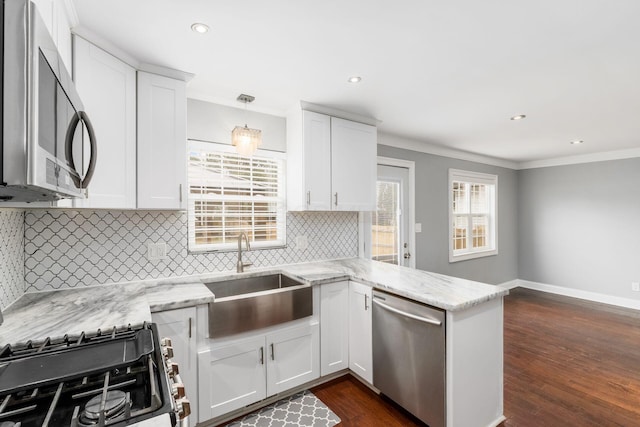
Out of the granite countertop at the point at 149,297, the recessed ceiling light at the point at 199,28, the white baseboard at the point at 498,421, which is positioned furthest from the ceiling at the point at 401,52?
the white baseboard at the point at 498,421

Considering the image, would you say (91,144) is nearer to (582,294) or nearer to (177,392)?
(177,392)

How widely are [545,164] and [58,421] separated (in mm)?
6810

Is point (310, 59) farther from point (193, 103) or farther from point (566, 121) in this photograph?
point (566, 121)

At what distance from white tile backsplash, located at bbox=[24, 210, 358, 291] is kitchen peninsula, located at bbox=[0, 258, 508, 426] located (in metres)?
0.10

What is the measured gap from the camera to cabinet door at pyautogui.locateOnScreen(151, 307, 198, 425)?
1781 mm

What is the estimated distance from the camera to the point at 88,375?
896 mm

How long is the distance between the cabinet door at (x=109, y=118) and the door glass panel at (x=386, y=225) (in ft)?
8.47

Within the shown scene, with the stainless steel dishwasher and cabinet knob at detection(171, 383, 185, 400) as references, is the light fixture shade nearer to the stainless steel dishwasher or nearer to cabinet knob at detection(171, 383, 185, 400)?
the stainless steel dishwasher

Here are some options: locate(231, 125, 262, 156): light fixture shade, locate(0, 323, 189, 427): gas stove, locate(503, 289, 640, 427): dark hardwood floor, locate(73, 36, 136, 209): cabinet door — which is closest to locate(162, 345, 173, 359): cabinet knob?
locate(0, 323, 189, 427): gas stove

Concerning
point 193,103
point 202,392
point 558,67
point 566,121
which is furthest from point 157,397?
point 566,121

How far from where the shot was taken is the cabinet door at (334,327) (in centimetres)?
240

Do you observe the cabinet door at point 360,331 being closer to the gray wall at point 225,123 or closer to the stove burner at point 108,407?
the gray wall at point 225,123

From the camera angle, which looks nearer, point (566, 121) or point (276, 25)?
point (276, 25)

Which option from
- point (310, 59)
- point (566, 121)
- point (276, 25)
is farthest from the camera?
point (566, 121)
